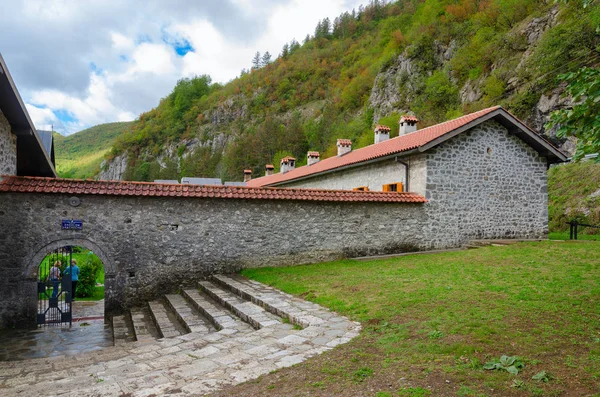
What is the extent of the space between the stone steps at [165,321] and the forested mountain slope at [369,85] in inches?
715

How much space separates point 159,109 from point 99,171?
24.4m

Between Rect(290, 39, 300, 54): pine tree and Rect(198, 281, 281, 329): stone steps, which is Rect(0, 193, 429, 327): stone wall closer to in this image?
Rect(198, 281, 281, 329): stone steps

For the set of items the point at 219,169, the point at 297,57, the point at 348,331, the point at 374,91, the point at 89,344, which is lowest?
the point at 89,344

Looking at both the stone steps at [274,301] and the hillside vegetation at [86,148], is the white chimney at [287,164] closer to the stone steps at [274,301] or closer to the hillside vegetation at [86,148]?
the stone steps at [274,301]

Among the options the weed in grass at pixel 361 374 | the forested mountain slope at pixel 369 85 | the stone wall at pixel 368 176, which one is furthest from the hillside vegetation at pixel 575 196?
the weed in grass at pixel 361 374

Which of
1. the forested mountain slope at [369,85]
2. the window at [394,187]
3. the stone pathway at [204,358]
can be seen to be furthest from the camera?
the forested mountain slope at [369,85]

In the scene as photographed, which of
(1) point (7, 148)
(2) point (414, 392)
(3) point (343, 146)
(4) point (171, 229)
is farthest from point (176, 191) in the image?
(3) point (343, 146)

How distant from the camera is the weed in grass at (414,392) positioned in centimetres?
353

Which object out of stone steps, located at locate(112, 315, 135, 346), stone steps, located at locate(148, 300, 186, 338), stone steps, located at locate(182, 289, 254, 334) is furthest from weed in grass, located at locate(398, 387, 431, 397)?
stone steps, located at locate(112, 315, 135, 346)

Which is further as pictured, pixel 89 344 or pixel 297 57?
pixel 297 57

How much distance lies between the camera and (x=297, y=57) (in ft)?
324

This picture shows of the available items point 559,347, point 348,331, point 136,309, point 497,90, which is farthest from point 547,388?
point 497,90

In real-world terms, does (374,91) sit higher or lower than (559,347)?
higher

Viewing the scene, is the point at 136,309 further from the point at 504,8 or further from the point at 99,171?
the point at 99,171
